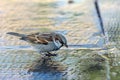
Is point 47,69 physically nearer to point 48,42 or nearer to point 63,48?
point 48,42

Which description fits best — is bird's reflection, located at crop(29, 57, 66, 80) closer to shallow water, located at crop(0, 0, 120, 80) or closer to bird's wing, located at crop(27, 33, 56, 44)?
shallow water, located at crop(0, 0, 120, 80)

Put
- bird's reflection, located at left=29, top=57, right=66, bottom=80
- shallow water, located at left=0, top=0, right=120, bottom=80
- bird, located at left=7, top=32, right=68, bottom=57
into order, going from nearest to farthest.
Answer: bird's reflection, located at left=29, top=57, right=66, bottom=80 < shallow water, located at left=0, top=0, right=120, bottom=80 < bird, located at left=7, top=32, right=68, bottom=57

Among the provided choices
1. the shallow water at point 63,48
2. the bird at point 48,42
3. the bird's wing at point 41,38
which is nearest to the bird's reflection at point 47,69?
the shallow water at point 63,48

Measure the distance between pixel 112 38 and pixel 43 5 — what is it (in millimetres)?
3082

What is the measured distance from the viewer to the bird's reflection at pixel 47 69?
5152 millimetres

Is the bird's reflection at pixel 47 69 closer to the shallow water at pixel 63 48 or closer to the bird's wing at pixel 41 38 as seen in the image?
the shallow water at pixel 63 48

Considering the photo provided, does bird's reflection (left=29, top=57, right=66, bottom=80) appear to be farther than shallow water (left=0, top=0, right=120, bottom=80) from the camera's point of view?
No

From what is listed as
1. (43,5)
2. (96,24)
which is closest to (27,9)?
(43,5)

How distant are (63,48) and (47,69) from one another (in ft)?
2.91

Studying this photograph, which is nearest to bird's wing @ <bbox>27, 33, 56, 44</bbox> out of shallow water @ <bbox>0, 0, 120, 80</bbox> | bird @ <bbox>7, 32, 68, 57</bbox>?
bird @ <bbox>7, 32, 68, 57</bbox>

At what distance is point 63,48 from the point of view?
6242 mm

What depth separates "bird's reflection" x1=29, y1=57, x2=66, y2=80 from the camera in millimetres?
5152

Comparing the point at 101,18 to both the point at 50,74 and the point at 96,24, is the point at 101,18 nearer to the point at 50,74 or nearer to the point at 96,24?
the point at 96,24

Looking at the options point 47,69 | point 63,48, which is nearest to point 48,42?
point 47,69
